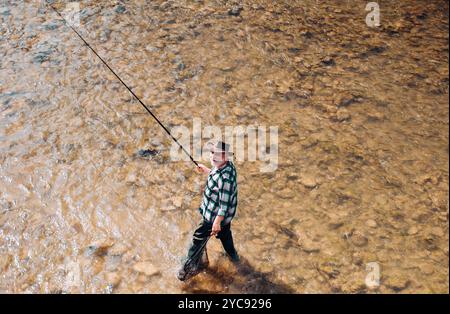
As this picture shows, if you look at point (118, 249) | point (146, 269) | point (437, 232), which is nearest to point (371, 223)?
point (437, 232)

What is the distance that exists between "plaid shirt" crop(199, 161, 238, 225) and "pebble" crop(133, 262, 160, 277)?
3.74 ft

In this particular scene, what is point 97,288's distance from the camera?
473cm

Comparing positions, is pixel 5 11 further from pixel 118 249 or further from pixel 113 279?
pixel 113 279

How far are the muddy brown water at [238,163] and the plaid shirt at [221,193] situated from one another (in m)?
1.03

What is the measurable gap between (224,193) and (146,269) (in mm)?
1617

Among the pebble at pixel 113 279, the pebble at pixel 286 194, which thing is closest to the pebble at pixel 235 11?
the pebble at pixel 286 194

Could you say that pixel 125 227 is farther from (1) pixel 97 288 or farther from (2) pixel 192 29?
(2) pixel 192 29

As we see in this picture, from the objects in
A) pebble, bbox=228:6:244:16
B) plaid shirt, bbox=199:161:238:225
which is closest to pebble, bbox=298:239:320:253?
plaid shirt, bbox=199:161:238:225

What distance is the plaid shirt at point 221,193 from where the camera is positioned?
4102mm

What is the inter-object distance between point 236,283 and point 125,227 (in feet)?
5.62

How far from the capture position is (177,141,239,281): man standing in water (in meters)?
4.09

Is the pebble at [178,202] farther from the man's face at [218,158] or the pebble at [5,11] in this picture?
the pebble at [5,11]

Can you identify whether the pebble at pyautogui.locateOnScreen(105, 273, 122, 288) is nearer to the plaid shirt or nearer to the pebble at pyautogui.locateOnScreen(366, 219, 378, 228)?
the plaid shirt

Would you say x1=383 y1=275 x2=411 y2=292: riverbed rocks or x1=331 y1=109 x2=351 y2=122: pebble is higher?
x1=331 y1=109 x2=351 y2=122: pebble
